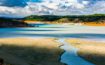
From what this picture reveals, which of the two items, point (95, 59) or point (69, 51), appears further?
point (69, 51)

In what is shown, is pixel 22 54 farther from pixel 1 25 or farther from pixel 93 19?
pixel 93 19

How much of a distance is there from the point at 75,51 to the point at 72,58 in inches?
209

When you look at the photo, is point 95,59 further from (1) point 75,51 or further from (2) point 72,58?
(1) point 75,51

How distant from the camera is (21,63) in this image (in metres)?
26.0

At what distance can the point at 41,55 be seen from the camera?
31266mm

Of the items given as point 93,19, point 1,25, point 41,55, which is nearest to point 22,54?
point 41,55

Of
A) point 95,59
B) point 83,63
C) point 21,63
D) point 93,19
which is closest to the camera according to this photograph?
point 21,63

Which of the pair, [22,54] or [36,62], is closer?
[36,62]

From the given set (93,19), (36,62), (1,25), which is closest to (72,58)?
(36,62)

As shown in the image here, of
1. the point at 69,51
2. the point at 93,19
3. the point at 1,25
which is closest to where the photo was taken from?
the point at 69,51

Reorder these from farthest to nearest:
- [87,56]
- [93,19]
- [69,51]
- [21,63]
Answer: [93,19] → [69,51] → [87,56] → [21,63]

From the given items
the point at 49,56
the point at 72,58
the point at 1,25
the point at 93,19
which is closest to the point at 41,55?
the point at 49,56

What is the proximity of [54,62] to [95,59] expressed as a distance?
453cm

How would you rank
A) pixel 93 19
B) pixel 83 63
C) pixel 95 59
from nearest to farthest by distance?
pixel 83 63, pixel 95 59, pixel 93 19
